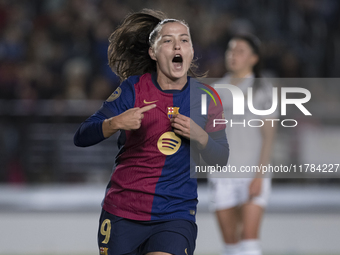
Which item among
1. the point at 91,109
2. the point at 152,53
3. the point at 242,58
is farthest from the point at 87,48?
the point at 152,53

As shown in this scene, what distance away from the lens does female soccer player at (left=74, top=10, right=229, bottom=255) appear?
254 centimetres

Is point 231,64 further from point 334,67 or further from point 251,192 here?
→ point 334,67

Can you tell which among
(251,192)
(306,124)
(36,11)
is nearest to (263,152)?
(251,192)

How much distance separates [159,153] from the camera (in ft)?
8.43

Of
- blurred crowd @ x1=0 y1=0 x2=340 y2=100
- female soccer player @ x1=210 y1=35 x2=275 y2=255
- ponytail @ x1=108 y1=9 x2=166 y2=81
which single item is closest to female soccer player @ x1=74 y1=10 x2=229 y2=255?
ponytail @ x1=108 y1=9 x2=166 y2=81

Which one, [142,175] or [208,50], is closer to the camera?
[142,175]

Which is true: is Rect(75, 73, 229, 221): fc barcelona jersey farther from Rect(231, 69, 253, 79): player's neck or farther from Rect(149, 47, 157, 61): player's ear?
A: Rect(231, 69, 253, 79): player's neck

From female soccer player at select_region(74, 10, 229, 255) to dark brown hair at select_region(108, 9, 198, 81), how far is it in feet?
1.08

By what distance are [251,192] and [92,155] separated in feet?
11.1

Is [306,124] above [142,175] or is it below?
above

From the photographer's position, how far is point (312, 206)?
21.5ft

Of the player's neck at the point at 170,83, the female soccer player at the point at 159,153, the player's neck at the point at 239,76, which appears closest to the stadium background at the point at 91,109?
the player's neck at the point at 239,76

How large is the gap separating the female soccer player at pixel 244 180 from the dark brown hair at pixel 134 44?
1528 millimetres

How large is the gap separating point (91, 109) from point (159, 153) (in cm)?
480
